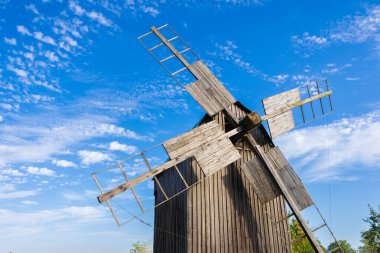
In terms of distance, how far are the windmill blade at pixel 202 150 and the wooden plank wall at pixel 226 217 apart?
0.73 m

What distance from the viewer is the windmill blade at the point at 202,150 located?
988 cm

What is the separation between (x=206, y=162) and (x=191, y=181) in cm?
113

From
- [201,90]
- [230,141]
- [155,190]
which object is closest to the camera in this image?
[230,141]

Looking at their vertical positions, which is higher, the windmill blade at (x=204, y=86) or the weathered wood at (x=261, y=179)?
the windmill blade at (x=204, y=86)

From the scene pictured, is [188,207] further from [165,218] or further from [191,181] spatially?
[165,218]

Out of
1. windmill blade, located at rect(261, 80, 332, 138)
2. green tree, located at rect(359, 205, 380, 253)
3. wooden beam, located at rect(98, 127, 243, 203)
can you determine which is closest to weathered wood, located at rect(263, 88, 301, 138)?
windmill blade, located at rect(261, 80, 332, 138)

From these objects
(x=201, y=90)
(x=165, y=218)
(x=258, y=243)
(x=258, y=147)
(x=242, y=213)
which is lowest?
(x=258, y=243)

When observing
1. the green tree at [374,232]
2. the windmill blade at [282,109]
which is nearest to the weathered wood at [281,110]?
the windmill blade at [282,109]

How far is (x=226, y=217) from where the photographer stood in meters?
10.5

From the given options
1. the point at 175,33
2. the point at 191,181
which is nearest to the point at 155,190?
the point at 191,181

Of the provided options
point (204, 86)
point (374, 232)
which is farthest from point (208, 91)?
point (374, 232)

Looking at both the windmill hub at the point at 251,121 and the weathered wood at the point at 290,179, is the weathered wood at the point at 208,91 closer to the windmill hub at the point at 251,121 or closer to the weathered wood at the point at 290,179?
the windmill hub at the point at 251,121

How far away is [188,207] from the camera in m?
10.4

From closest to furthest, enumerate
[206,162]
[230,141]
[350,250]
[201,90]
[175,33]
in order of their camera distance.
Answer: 1. [206,162]
2. [230,141]
3. [201,90]
4. [175,33]
5. [350,250]
